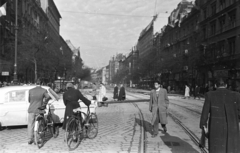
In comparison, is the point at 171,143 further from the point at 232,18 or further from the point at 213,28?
the point at 213,28

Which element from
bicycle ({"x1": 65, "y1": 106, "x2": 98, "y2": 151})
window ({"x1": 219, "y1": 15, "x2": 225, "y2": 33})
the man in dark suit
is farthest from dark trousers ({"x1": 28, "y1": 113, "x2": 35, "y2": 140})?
window ({"x1": 219, "y1": 15, "x2": 225, "y2": 33})

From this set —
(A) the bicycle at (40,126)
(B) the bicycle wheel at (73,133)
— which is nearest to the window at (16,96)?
(A) the bicycle at (40,126)

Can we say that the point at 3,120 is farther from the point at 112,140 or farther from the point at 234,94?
the point at 234,94

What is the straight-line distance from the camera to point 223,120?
3.88 meters

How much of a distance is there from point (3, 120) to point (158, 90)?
203 inches

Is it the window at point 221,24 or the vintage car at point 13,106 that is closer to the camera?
the vintage car at point 13,106

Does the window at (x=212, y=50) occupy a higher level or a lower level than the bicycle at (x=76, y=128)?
higher

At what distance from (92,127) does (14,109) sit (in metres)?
2.80

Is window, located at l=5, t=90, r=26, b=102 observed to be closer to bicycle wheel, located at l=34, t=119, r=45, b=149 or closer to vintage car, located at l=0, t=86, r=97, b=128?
vintage car, located at l=0, t=86, r=97, b=128

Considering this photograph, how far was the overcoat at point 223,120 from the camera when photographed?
3.83 metres

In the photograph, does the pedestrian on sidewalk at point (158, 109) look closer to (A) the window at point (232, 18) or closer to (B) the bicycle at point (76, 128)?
(B) the bicycle at point (76, 128)

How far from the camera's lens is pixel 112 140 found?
23.4 feet

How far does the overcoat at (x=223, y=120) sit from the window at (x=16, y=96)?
21.5 ft

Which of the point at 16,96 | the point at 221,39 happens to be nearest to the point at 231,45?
the point at 221,39
